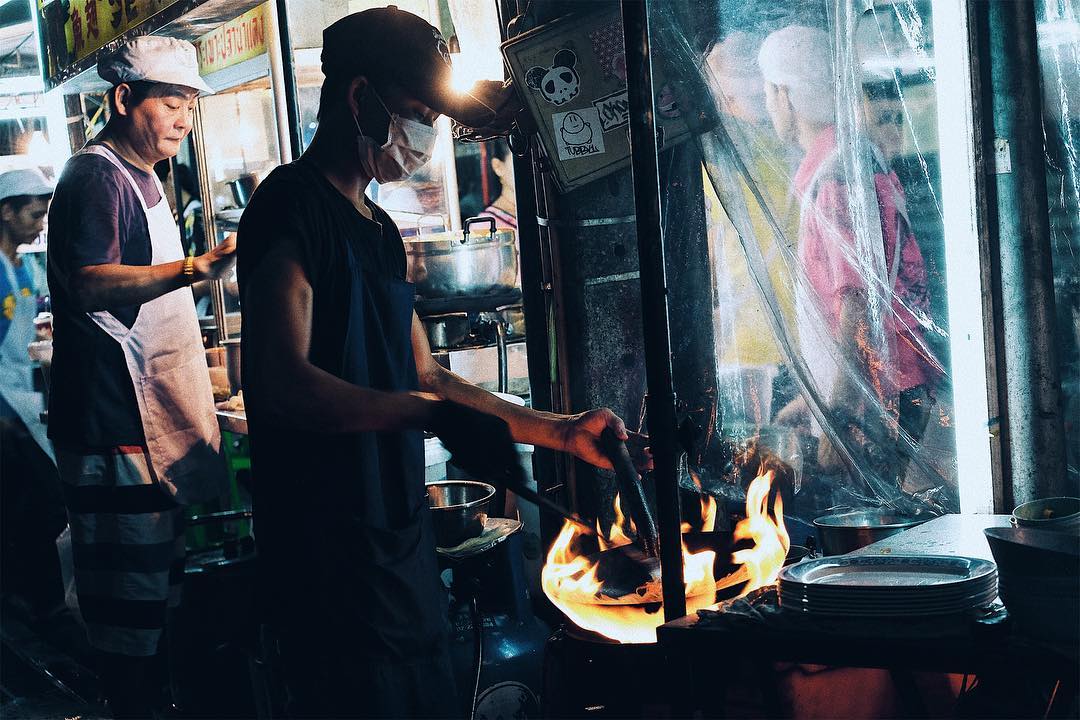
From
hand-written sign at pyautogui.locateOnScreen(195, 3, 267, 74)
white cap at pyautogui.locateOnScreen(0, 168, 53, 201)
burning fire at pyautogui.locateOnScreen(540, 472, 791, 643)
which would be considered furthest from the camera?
white cap at pyautogui.locateOnScreen(0, 168, 53, 201)

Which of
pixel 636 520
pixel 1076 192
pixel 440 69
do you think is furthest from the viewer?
pixel 1076 192

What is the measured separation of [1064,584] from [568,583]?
1.44 m

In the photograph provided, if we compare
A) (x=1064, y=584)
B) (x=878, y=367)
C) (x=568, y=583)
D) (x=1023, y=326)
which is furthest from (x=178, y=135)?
(x=1064, y=584)

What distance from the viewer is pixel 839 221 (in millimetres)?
3793

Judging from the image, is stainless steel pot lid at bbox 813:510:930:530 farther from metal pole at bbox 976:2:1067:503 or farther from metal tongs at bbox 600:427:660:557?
metal tongs at bbox 600:427:660:557

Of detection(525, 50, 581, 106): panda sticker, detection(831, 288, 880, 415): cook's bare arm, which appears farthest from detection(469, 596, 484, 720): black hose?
detection(525, 50, 581, 106): panda sticker

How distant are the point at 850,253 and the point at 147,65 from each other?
3004mm

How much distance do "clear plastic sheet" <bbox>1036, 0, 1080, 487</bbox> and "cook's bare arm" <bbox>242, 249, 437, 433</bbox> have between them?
2.45m

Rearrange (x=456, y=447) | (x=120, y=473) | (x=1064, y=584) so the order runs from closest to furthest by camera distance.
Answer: (x=1064, y=584), (x=456, y=447), (x=120, y=473)

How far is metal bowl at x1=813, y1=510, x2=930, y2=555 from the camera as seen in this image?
10.6 feet

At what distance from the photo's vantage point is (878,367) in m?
3.81

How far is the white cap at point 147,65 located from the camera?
4508 millimetres

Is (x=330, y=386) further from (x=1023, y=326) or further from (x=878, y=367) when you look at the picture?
(x=1023, y=326)

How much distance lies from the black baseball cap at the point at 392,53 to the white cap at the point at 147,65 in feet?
7.30
